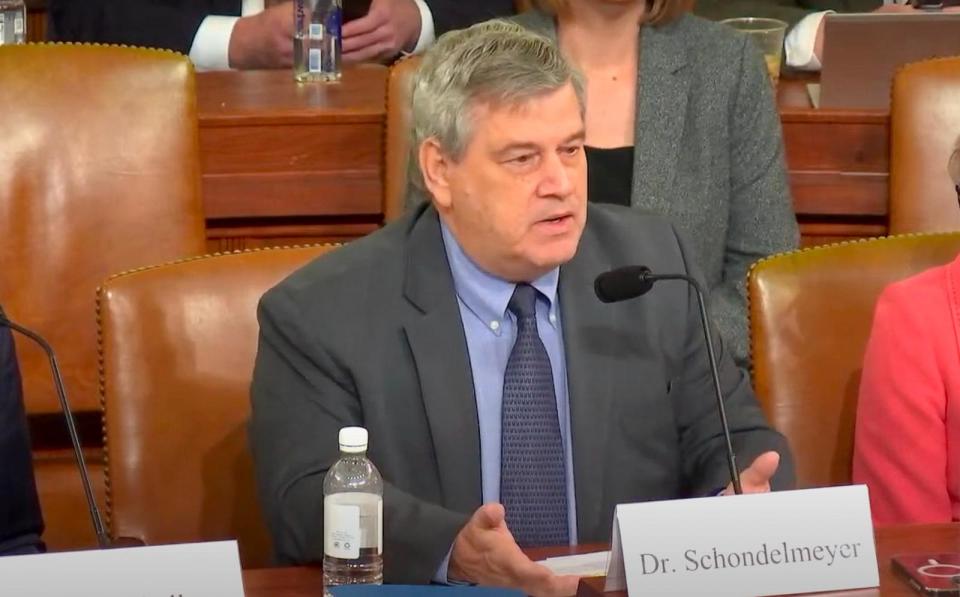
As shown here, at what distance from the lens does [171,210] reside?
8.66ft

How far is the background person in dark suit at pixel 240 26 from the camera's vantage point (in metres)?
3.58

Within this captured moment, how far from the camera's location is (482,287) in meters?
2.01

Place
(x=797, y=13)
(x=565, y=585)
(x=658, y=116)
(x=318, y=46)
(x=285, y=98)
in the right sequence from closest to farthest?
(x=565, y=585), (x=658, y=116), (x=285, y=98), (x=318, y=46), (x=797, y=13)

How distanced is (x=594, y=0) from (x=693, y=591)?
149 centimetres

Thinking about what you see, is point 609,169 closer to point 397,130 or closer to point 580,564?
point 397,130

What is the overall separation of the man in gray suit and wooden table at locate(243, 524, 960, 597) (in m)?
0.19

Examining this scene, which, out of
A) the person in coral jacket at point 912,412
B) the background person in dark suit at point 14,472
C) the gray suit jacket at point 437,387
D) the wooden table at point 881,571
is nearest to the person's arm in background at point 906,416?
the person in coral jacket at point 912,412

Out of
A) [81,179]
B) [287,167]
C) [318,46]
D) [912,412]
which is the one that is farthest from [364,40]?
[912,412]

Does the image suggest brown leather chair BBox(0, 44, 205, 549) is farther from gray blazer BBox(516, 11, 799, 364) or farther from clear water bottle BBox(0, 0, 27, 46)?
clear water bottle BBox(0, 0, 27, 46)

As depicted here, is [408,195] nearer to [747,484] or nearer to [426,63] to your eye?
[426,63]

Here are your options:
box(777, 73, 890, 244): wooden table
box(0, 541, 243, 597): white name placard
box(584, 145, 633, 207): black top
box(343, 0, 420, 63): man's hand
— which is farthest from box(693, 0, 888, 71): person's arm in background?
box(0, 541, 243, 597): white name placard

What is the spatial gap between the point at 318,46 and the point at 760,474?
181 centimetres

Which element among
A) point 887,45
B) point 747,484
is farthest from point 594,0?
point 747,484

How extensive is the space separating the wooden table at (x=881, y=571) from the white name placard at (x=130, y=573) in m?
0.19
